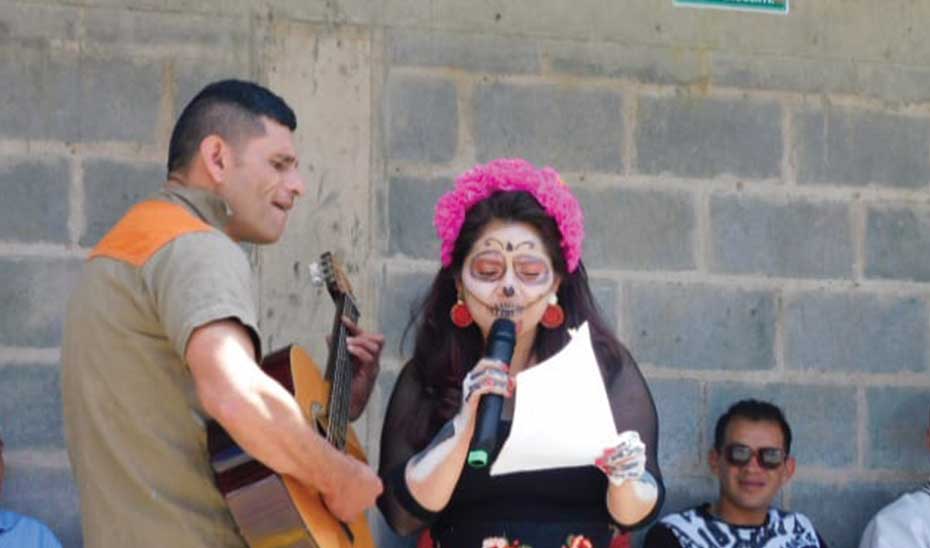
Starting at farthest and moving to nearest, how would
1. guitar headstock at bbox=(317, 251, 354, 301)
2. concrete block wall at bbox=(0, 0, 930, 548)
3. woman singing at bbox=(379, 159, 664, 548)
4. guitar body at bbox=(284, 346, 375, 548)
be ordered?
concrete block wall at bbox=(0, 0, 930, 548) → guitar headstock at bbox=(317, 251, 354, 301) → woman singing at bbox=(379, 159, 664, 548) → guitar body at bbox=(284, 346, 375, 548)

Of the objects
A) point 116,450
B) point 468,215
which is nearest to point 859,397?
point 468,215

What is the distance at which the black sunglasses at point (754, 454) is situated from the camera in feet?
18.0

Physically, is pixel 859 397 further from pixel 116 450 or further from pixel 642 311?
pixel 116 450

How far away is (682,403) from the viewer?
5.61 m

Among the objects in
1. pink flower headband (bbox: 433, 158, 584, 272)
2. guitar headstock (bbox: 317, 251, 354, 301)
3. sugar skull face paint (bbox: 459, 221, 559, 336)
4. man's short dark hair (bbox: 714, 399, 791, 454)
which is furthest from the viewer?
man's short dark hair (bbox: 714, 399, 791, 454)

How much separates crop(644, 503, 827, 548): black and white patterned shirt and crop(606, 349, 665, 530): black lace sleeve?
1526 mm

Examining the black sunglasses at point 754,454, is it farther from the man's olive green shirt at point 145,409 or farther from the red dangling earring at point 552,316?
the man's olive green shirt at point 145,409

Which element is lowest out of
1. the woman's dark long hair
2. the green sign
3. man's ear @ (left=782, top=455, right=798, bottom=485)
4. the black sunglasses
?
man's ear @ (left=782, top=455, right=798, bottom=485)

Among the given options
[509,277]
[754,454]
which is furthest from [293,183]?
[754,454]

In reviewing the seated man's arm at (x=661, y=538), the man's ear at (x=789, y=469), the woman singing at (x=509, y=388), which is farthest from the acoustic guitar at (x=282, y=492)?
the man's ear at (x=789, y=469)

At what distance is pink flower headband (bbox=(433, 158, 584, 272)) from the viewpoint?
4105 mm

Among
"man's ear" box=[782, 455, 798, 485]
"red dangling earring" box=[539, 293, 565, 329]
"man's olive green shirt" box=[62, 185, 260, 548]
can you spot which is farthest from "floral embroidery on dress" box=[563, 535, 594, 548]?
"man's ear" box=[782, 455, 798, 485]

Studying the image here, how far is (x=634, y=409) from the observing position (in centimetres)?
393

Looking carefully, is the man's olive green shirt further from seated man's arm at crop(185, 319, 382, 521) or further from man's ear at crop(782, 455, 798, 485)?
man's ear at crop(782, 455, 798, 485)
